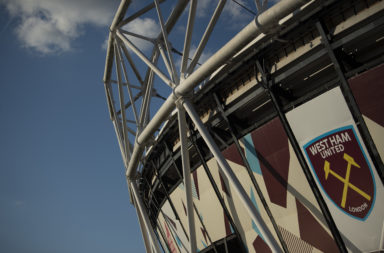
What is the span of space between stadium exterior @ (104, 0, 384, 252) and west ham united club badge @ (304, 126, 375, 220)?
0.03 m

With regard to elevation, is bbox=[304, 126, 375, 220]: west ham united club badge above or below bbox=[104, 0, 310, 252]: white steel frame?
below

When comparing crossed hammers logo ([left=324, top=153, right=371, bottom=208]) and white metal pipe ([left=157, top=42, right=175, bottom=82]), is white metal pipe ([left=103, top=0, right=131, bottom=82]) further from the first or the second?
crossed hammers logo ([left=324, top=153, right=371, bottom=208])

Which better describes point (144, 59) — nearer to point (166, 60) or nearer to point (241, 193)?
point (166, 60)

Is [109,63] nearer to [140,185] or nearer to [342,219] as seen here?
[140,185]

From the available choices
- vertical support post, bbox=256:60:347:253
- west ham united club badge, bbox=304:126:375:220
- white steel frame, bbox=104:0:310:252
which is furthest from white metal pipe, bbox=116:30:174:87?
west ham united club badge, bbox=304:126:375:220

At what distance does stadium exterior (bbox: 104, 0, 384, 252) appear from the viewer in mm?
10172

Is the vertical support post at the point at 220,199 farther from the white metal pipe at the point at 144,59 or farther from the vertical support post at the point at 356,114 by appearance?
the vertical support post at the point at 356,114

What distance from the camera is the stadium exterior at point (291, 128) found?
1017cm

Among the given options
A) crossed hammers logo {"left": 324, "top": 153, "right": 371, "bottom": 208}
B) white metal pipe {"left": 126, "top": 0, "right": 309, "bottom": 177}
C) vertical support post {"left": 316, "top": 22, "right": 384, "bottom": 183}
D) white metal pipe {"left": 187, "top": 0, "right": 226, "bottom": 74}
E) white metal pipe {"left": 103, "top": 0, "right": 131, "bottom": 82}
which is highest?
white metal pipe {"left": 103, "top": 0, "right": 131, "bottom": 82}

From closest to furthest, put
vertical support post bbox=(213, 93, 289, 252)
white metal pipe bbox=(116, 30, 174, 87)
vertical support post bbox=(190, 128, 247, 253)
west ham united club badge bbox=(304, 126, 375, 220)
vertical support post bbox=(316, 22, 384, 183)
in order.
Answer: vertical support post bbox=(316, 22, 384, 183), west ham united club badge bbox=(304, 126, 375, 220), vertical support post bbox=(213, 93, 289, 252), vertical support post bbox=(190, 128, 247, 253), white metal pipe bbox=(116, 30, 174, 87)

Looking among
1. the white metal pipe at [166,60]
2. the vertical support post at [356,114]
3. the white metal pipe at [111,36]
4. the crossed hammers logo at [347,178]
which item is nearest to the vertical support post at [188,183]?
the white metal pipe at [166,60]

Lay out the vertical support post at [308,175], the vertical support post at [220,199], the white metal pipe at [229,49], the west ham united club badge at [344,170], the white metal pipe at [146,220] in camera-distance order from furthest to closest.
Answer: the white metal pipe at [146,220] → the vertical support post at [220,199] → the vertical support post at [308,175] → the white metal pipe at [229,49] → the west ham united club badge at [344,170]

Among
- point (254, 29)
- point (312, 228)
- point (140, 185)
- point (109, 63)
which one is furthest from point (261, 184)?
point (109, 63)

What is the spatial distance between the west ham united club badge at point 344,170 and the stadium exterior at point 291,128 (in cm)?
3
